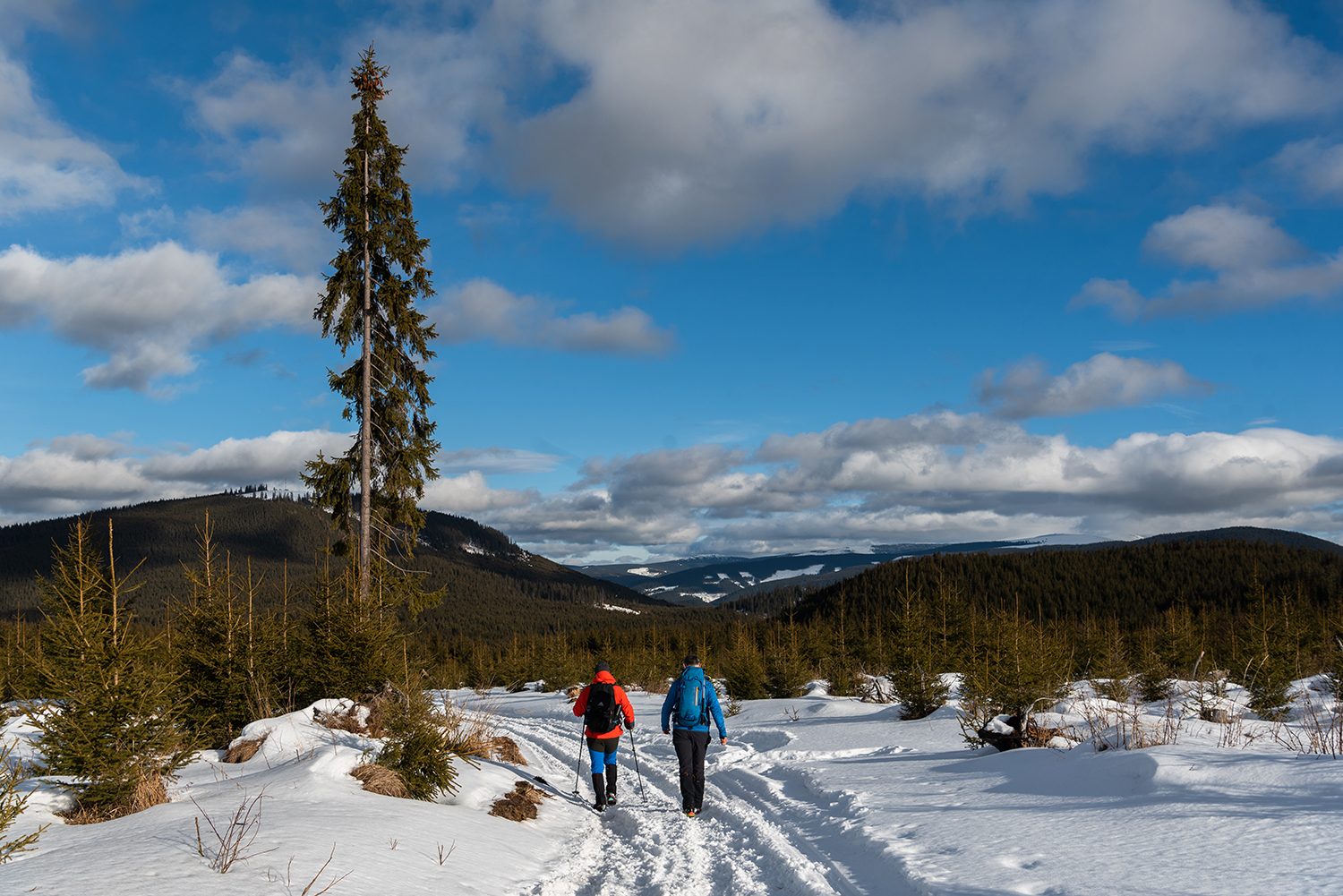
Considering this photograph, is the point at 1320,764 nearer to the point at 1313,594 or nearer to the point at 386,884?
the point at 386,884

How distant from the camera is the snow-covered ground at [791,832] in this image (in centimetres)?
472

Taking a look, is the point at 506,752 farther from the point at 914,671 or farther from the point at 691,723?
the point at 914,671

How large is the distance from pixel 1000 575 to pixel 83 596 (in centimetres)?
11760

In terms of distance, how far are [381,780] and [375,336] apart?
1272cm

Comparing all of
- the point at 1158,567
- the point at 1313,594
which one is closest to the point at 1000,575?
the point at 1158,567

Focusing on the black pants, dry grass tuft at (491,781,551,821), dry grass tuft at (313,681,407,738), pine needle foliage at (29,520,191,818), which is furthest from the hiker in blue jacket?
pine needle foliage at (29,520,191,818)

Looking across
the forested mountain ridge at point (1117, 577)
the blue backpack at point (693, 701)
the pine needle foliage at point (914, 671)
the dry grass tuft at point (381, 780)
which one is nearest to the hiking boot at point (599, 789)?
the blue backpack at point (693, 701)

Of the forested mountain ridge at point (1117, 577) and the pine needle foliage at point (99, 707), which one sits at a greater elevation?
the pine needle foliage at point (99, 707)

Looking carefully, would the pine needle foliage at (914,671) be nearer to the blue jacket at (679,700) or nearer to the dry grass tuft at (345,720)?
the blue jacket at (679,700)

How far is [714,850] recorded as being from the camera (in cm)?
684

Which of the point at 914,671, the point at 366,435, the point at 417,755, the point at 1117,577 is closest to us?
the point at 417,755

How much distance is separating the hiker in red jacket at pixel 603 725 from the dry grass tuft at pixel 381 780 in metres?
2.38

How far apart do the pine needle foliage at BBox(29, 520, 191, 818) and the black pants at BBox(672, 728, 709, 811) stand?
581cm

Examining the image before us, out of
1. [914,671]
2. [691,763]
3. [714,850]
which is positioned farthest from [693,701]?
[914,671]
